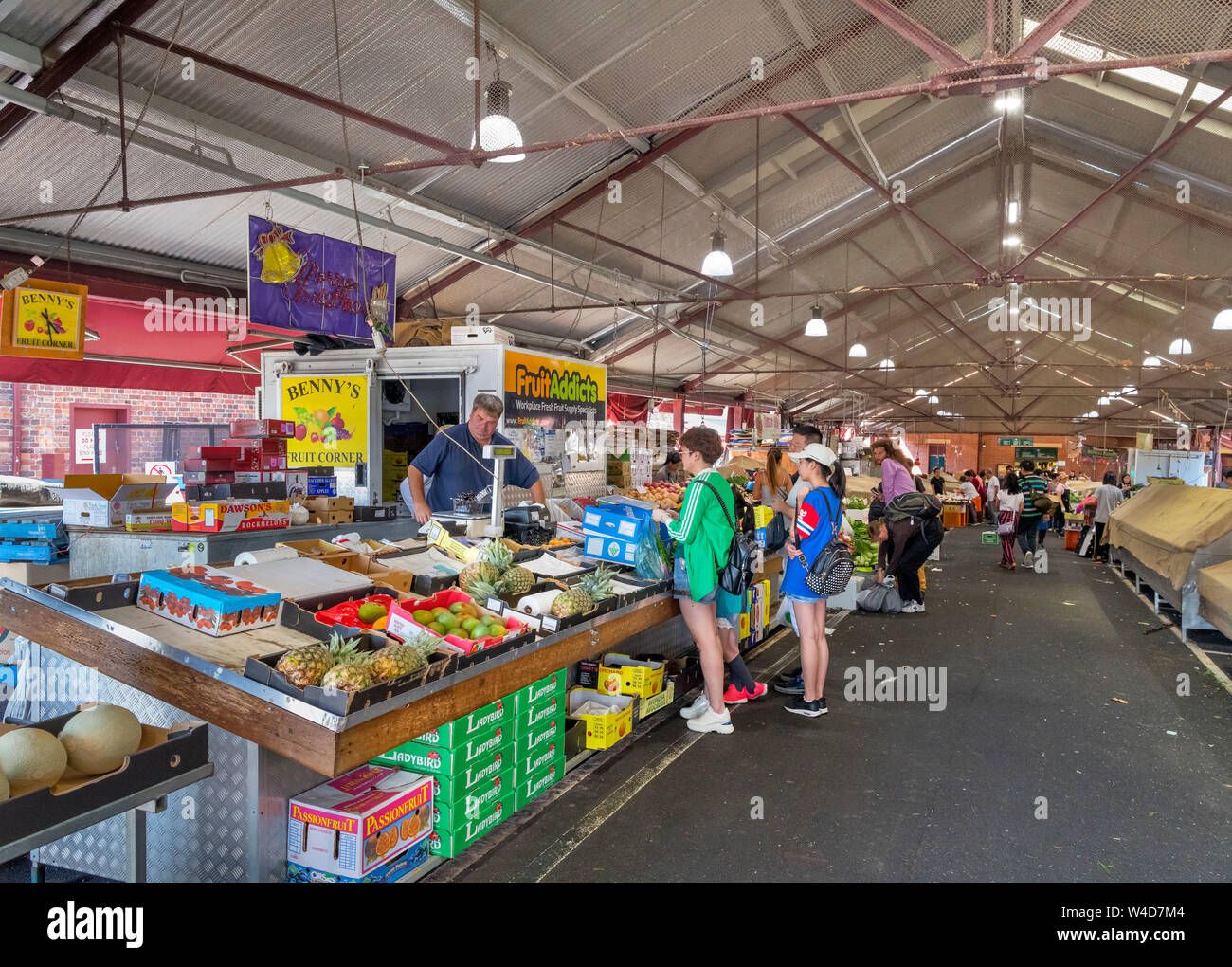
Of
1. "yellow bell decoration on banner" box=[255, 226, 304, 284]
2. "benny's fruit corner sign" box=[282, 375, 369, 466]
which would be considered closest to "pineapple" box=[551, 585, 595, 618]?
"benny's fruit corner sign" box=[282, 375, 369, 466]

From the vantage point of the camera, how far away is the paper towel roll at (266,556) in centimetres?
341

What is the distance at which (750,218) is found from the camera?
41.0 ft

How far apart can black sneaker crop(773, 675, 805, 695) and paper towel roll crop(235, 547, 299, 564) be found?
3.35 metres

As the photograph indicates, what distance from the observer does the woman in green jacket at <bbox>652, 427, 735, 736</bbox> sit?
15.2ft

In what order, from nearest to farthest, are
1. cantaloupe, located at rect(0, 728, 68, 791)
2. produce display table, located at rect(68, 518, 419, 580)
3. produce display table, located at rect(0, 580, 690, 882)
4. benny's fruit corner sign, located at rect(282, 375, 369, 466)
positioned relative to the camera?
cantaloupe, located at rect(0, 728, 68, 791) < produce display table, located at rect(0, 580, 690, 882) < produce display table, located at rect(68, 518, 419, 580) < benny's fruit corner sign, located at rect(282, 375, 369, 466)

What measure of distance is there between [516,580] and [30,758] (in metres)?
2.29

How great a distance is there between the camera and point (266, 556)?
357 centimetres

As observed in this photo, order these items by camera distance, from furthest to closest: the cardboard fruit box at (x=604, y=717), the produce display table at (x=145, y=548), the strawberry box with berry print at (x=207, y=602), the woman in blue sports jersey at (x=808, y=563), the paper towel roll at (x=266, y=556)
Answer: the woman in blue sports jersey at (x=808, y=563)
the produce display table at (x=145, y=548)
the cardboard fruit box at (x=604, y=717)
the paper towel roll at (x=266, y=556)
the strawberry box with berry print at (x=207, y=602)

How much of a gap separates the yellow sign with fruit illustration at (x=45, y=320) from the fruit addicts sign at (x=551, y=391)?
368 centimetres

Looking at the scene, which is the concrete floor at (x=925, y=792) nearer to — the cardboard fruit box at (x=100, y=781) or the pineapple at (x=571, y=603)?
the pineapple at (x=571, y=603)

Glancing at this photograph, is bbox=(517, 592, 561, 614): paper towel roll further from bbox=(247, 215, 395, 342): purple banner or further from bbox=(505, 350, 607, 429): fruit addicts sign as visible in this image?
bbox=(247, 215, 395, 342): purple banner

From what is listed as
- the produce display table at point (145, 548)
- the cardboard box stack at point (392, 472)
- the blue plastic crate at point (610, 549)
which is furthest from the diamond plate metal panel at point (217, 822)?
the cardboard box stack at point (392, 472)

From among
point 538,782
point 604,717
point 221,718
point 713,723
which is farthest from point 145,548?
point 713,723

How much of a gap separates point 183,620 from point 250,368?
867 centimetres
